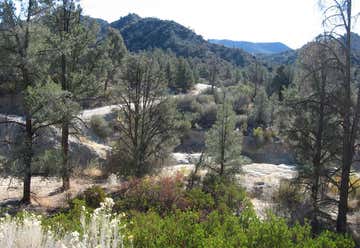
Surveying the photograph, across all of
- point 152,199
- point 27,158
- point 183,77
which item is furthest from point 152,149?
point 183,77

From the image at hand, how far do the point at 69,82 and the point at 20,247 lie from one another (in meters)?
11.2

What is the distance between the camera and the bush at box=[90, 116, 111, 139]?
94.5 feet

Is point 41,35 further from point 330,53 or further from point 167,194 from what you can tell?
point 330,53

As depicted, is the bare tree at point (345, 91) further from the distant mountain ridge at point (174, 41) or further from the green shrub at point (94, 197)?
the distant mountain ridge at point (174, 41)

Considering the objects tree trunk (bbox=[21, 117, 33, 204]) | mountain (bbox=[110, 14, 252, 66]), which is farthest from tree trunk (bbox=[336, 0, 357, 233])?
mountain (bbox=[110, 14, 252, 66])

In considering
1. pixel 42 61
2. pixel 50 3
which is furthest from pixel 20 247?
pixel 50 3

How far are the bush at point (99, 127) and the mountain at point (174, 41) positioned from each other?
86.6 meters

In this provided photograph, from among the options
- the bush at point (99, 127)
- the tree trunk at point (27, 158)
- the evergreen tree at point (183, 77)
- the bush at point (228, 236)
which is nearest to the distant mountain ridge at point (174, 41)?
the evergreen tree at point (183, 77)

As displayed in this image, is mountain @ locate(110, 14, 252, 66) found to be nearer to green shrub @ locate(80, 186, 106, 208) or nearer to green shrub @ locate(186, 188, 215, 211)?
green shrub @ locate(80, 186, 106, 208)

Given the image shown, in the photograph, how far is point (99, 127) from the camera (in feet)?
94.7

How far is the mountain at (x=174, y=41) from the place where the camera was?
11956cm

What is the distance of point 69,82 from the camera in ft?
47.6

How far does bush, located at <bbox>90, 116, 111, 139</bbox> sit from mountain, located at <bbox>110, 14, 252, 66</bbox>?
86586 mm

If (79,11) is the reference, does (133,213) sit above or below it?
below
